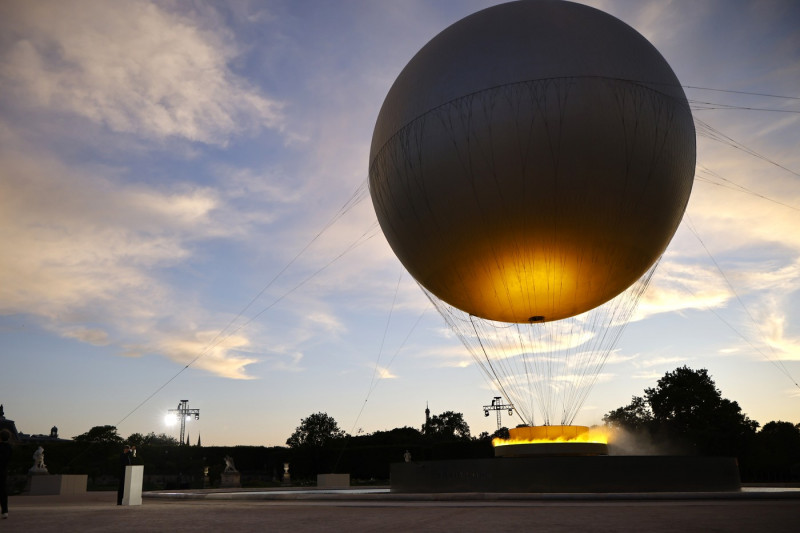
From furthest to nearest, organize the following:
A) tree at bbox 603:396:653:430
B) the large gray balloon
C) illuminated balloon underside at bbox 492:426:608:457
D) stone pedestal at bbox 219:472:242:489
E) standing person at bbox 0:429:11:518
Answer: tree at bbox 603:396:653:430 → stone pedestal at bbox 219:472:242:489 → illuminated balloon underside at bbox 492:426:608:457 → the large gray balloon → standing person at bbox 0:429:11:518

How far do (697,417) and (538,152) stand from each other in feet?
207

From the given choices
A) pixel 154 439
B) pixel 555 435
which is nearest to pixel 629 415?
pixel 555 435

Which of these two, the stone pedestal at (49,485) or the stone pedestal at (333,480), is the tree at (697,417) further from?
the stone pedestal at (49,485)

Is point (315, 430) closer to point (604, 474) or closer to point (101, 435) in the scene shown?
point (101, 435)

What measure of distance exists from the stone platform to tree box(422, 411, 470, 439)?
114703 mm

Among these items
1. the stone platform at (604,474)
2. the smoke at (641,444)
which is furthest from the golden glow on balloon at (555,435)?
the smoke at (641,444)

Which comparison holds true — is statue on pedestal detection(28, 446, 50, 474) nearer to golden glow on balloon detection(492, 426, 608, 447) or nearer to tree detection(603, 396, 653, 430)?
golden glow on balloon detection(492, 426, 608, 447)

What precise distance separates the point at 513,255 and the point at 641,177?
3746 mm

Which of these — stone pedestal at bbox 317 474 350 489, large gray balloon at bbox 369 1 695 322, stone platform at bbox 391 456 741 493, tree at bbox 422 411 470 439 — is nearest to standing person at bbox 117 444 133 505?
stone platform at bbox 391 456 741 493

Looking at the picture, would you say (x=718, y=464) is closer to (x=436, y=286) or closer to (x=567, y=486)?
(x=567, y=486)

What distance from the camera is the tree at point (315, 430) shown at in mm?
95375

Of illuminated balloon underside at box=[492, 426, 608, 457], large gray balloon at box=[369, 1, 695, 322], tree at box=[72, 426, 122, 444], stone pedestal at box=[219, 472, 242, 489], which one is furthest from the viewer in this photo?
tree at box=[72, 426, 122, 444]

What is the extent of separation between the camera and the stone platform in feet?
52.2

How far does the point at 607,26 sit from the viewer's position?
15.0m
